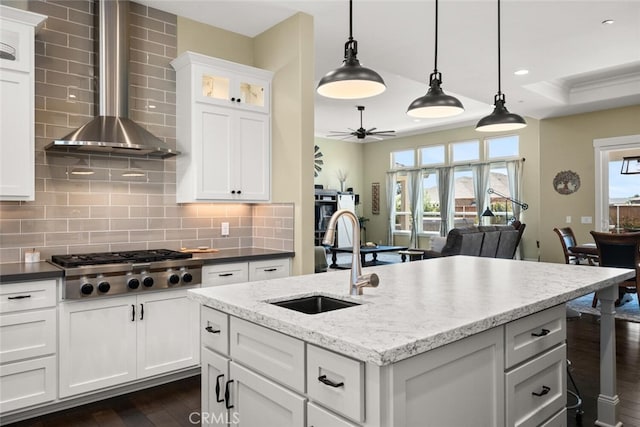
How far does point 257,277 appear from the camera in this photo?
353 cm

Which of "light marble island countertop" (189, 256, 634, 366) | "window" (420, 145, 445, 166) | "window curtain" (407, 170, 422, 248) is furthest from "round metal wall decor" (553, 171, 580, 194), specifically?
"light marble island countertop" (189, 256, 634, 366)

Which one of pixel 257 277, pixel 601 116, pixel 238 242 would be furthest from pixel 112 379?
pixel 601 116

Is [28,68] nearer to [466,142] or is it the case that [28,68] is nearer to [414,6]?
[414,6]

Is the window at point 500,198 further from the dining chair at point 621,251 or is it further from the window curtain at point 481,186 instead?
the dining chair at point 621,251

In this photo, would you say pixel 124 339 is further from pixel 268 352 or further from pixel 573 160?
pixel 573 160

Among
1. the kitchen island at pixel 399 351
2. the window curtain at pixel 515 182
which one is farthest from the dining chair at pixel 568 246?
the kitchen island at pixel 399 351

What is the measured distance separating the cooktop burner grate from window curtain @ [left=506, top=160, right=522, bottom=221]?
7450 mm

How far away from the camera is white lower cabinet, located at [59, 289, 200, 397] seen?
2695 millimetres

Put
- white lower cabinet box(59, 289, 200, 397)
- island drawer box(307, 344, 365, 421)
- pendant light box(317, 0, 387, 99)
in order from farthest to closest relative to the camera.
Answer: white lower cabinet box(59, 289, 200, 397), pendant light box(317, 0, 387, 99), island drawer box(307, 344, 365, 421)

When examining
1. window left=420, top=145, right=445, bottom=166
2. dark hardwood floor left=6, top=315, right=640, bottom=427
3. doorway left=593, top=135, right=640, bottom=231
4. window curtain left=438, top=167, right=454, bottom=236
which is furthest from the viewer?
window left=420, top=145, right=445, bottom=166

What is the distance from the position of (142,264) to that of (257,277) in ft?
3.11

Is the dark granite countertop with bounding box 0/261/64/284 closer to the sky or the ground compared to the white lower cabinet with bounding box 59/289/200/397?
closer to the sky

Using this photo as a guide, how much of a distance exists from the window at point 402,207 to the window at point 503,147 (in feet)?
7.55

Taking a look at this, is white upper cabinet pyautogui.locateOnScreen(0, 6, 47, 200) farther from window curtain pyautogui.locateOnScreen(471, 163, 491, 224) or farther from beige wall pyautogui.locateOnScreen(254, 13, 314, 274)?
window curtain pyautogui.locateOnScreen(471, 163, 491, 224)
